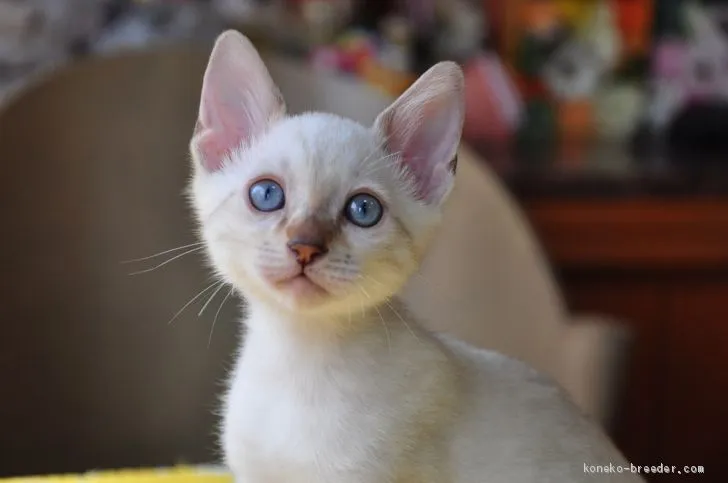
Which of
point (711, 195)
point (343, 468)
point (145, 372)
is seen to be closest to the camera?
point (343, 468)

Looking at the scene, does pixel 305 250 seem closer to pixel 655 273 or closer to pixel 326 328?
pixel 326 328

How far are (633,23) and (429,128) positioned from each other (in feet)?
4.16

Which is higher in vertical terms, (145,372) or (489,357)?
(489,357)

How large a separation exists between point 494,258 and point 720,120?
74 cm

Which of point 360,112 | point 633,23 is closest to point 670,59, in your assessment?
point 633,23

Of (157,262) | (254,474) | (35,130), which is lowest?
(157,262)

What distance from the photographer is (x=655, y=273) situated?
1434mm

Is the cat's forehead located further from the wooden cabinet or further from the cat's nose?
the wooden cabinet

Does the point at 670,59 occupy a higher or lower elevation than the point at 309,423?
lower

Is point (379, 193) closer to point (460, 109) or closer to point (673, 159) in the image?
point (460, 109)

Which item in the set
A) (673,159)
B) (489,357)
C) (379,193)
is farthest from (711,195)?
(379,193)

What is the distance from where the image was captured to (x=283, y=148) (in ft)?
1.90

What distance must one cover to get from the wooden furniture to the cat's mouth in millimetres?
891

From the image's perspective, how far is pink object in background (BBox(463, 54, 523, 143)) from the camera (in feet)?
5.44
